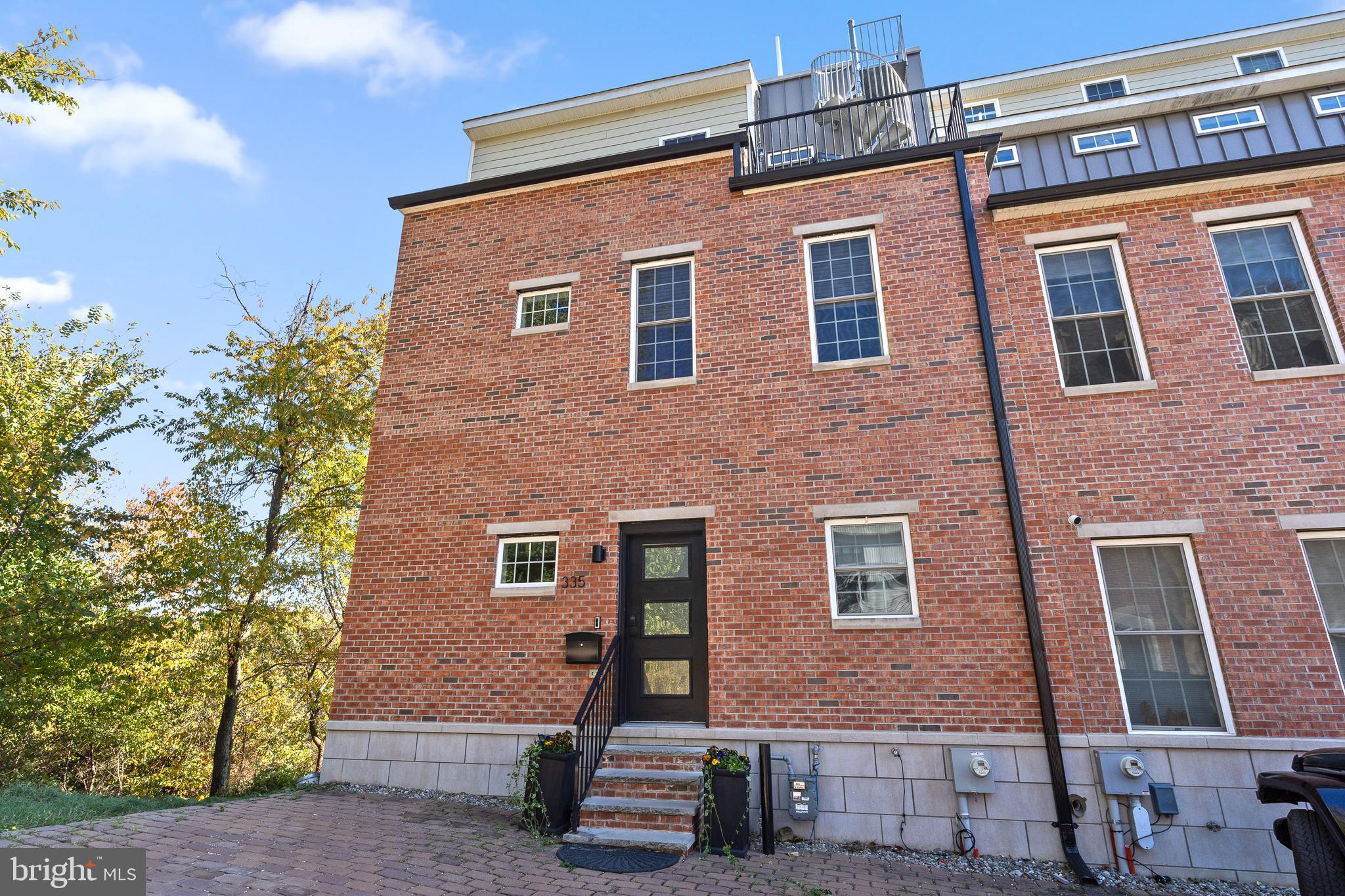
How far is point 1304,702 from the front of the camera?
17.9 ft

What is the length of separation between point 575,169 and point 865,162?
3.91 metres

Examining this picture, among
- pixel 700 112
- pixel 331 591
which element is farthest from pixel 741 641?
pixel 331 591

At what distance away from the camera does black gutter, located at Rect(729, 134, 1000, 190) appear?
7602mm

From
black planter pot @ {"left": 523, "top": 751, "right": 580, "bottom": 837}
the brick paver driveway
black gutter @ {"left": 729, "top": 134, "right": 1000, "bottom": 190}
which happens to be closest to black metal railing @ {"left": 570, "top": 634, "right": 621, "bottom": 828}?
black planter pot @ {"left": 523, "top": 751, "right": 580, "bottom": 837}

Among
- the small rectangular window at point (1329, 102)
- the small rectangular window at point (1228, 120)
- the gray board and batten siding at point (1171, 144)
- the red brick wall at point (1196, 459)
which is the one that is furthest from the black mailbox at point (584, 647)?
the small rectangular window at point (1329, 102)

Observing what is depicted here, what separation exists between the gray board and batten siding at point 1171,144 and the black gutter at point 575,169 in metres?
4.41

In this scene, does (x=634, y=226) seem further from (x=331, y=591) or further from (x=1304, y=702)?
(x=331, y=591)

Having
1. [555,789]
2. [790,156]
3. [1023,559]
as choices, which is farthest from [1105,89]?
[555,789]

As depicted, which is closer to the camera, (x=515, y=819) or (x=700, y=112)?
(x=515, y=819)

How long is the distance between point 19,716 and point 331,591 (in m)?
7.56

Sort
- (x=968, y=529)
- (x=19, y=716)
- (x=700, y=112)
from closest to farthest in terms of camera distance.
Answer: (x=968, y=529) < (x=700, y=112) < (x=19, y=716)

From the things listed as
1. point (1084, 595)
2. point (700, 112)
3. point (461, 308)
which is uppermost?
point (700, 112)

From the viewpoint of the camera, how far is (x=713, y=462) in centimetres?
720

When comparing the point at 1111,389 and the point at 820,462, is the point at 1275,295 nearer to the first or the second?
the point at 1111,389
